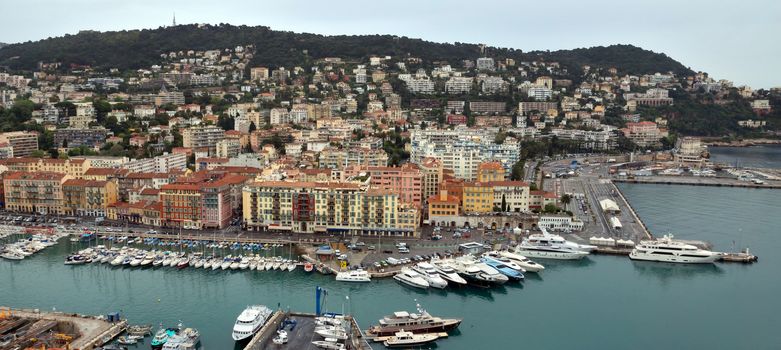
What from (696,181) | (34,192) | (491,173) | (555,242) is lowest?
(555,242)

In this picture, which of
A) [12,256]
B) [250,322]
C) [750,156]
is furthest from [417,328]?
[750,156]

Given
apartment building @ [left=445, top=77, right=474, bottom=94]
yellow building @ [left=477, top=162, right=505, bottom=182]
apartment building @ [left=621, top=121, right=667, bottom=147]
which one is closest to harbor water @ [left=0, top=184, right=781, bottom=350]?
yellow building @ [left=477, top=162, right=505, bottom=182]

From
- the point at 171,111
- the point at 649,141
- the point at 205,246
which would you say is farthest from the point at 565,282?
the point at 649,141

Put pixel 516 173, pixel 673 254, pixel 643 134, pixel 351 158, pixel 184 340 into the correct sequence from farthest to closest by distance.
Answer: pixel 643 134 < pixel 516 173 < pixel 351 158 < pixel 673 254 < pixel 184 340

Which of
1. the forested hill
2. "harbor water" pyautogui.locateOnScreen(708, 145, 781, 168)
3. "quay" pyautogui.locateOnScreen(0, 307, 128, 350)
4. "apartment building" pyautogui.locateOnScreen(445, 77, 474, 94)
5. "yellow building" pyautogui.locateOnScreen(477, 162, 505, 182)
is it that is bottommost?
"quay" pyautogui.locateOnScreen(0, 307, 128, 350)

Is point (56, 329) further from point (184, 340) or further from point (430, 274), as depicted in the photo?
point (430, 274)

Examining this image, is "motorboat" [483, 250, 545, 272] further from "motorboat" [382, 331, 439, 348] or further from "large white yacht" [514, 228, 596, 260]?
"motorboat" [382, 331, 439, 348]
